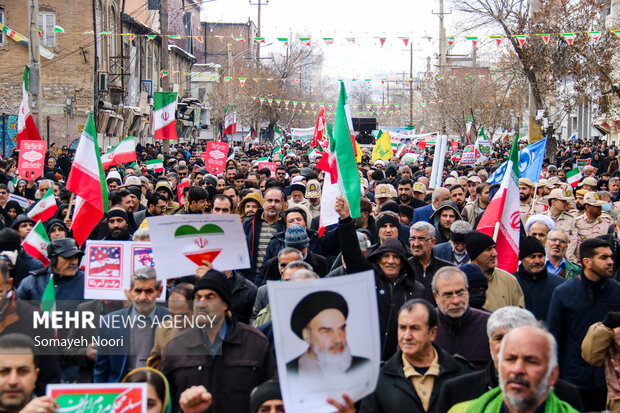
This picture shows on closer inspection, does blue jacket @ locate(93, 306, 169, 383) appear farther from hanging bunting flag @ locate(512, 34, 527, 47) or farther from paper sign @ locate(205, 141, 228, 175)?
hanging bunting flag @ locate(512, 34, 527, 47)

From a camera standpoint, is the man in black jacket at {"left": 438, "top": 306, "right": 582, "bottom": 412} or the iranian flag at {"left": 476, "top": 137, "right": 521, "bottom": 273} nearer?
the man in black jacket at {"left": 438, "top": 306, "right": 582, "bottom": 412}

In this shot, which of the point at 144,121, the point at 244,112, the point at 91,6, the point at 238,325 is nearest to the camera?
the point at 238,325

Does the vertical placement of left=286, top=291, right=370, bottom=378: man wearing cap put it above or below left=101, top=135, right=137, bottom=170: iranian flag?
below

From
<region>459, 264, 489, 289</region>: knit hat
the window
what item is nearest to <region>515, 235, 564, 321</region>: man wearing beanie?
<region>459, 264, 489, 289</region>: knit hat

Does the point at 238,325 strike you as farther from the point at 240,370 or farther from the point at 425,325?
the point at 425,325

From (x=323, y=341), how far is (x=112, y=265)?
9.97 feet

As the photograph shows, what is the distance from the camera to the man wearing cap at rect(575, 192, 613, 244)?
1013 cm

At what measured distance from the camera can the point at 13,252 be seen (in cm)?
770

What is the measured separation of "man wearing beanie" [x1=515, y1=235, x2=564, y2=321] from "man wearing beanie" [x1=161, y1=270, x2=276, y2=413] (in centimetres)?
304

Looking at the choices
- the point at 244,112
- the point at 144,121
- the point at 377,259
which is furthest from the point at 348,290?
the point at 244,112

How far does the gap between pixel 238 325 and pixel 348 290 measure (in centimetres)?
109

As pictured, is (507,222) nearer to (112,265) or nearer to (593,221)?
(593,221)

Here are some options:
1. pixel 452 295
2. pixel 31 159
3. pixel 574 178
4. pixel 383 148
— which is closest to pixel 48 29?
pixel 383 148

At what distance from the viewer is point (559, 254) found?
7965 mm
